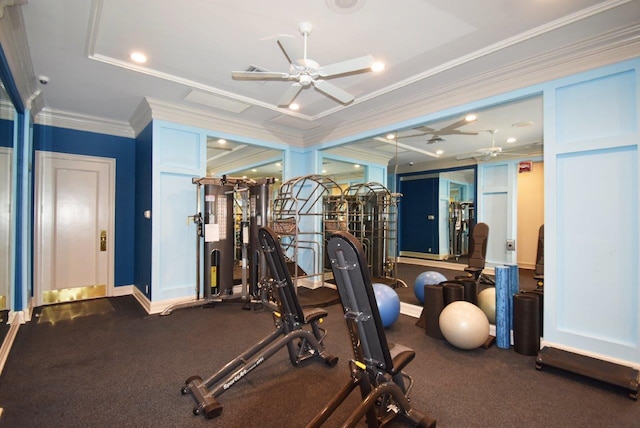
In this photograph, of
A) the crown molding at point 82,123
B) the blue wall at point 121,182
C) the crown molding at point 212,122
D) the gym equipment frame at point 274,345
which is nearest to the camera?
the gym equipment frame at point 274,345

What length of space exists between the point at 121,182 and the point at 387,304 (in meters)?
4.81

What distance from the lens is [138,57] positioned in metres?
3.23

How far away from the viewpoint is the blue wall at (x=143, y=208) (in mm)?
4508

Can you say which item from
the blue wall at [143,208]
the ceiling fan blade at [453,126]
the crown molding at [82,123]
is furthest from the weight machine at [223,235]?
the ceiling fan blade at [453,126]

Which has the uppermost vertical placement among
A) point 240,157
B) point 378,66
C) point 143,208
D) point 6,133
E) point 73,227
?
point 378,66

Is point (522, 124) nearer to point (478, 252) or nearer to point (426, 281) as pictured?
point (478, 252)

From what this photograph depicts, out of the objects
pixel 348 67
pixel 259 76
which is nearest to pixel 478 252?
pixel 348 67

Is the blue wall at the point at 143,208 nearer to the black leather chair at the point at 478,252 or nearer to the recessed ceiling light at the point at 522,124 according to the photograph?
the black leather chair at the point at 478,252

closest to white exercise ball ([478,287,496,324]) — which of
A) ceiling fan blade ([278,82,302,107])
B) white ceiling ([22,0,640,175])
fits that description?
white ceiling ([22,0,640,175])

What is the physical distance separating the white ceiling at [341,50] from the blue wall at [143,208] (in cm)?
59

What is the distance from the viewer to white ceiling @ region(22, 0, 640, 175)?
247 cm

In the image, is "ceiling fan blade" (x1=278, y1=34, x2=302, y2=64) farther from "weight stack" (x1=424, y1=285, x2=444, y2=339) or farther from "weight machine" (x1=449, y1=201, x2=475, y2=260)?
"weight machine" (x1=449, y1=201, x2=475, y2=260)

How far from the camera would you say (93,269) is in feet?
16.5

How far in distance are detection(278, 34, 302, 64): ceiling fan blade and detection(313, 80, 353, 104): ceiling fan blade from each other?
1.06ft
